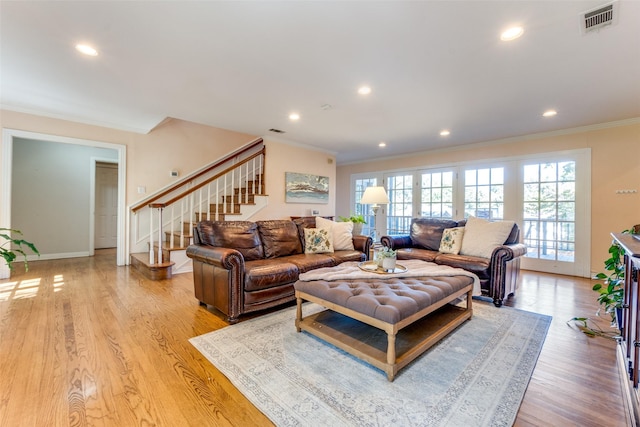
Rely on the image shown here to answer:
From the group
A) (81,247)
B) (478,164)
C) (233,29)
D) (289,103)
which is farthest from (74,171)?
(478,164)

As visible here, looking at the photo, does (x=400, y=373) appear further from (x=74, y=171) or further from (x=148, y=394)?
(x=74, y=171)

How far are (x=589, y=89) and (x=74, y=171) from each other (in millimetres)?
8247

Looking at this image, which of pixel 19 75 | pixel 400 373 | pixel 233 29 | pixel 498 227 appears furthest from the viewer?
pixel 498 227

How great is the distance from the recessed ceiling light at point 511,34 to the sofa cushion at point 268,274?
2.59 metres

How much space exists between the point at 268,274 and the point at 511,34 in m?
2.72

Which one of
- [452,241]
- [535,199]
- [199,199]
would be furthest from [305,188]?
[535,199]

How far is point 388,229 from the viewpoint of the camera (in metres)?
6.72

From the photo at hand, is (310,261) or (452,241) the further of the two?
(452,241)

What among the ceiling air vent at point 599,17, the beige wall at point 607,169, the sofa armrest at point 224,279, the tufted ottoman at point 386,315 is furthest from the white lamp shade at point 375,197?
the beige wall at point 607,169

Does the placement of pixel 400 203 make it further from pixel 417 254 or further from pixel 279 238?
pixel 279 238

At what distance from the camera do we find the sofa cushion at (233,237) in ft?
9.60

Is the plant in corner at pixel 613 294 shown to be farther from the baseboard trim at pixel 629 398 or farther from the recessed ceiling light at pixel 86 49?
the recessed ceiling light at pixel 86 49

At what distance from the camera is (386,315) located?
161cm

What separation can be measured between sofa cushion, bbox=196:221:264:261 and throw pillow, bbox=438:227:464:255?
2.40m
